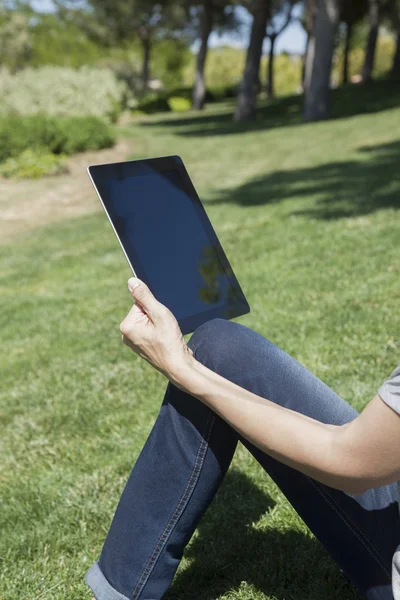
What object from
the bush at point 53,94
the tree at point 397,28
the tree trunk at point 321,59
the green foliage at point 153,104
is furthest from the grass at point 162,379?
the green foliage at point 153,104

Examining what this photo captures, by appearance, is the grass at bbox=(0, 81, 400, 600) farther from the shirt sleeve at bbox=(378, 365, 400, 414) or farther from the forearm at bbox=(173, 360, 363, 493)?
the shirt sleeve at bbox=(378, 365, 400, 414)

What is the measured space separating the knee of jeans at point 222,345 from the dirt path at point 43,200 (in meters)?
8.60

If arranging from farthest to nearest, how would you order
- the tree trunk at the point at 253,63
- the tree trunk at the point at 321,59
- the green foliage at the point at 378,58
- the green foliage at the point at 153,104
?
the green foliage at the point at 378,58
the green foliage at the point at 153,104
the tree trunk at the point at 253,63
the tree trunk at the point at 321,59

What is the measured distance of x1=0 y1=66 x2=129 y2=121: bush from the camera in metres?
20.9

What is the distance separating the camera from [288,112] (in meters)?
25.0

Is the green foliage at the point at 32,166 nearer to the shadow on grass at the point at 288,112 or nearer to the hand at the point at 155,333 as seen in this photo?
the shadow on grass at the point at 288,112

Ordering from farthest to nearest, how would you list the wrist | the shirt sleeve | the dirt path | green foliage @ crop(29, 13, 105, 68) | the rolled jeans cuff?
green foliage @ crop(29, 13, 105, 68)
the dirt path
the rolled jeans cuff
the wrist
the shirt sleeve

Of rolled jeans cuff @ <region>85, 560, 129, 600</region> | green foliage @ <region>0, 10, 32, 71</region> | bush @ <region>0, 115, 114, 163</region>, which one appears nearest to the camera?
rolled jeans cuff @ <region>85, 560, 129, 600</region>

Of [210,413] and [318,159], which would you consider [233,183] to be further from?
[210,413]

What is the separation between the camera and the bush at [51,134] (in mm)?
16141

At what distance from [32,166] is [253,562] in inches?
518

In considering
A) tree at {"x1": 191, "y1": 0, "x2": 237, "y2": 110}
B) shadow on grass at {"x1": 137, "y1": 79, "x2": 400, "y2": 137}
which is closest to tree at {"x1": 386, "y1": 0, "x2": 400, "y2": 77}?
shadow on grass at {"x1": 137, "y1": 79, "x2": 400, "y2": 137}

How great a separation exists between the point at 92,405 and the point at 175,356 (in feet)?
7.76

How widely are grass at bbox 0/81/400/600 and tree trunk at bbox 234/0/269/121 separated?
1410cm
